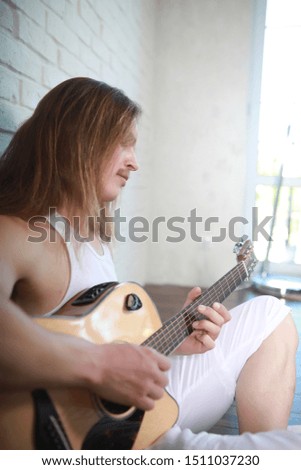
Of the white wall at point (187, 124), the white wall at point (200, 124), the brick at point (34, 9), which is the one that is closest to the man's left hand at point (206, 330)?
the brick at point (34, 9)

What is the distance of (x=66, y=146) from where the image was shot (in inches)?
31.2

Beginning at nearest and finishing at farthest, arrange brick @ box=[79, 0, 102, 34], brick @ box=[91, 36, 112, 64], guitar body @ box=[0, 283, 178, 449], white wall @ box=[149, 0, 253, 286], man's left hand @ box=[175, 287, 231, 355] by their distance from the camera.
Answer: guitar body @ box=[0, 283, 178, 449]
man's left hand @ box=[175, 287, 231, 355]
brick @ box=[79, 0, 102, 34]
brick @ box=[91, 36, 112, 64]
white wall @ box=[149, 0, 253, 286]

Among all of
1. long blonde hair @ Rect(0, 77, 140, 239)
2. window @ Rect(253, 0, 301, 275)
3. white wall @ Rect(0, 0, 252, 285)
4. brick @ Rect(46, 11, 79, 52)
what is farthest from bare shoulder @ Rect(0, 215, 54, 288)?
window @ Rect(253, 0, 301, 275)

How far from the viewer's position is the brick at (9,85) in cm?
92

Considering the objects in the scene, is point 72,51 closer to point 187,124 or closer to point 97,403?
point 97,403

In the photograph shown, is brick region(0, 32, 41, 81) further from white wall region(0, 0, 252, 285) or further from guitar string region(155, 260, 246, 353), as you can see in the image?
white wall region(0, 0, 252, 285)

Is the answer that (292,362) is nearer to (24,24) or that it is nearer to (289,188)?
(24,24)

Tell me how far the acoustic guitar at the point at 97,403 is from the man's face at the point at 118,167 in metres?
0.25

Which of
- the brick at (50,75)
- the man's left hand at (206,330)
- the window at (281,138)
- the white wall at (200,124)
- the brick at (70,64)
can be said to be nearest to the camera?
the man's left hand at (206,330)

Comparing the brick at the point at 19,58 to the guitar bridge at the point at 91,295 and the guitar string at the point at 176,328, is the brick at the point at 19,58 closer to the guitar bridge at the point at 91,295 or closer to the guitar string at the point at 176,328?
the guitar bridge at the point at 91,295

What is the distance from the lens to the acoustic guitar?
1.79ft

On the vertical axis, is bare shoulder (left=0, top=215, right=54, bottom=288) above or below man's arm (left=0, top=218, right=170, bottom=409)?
above

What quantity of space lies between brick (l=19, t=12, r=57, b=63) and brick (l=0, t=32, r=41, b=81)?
0.03 metres

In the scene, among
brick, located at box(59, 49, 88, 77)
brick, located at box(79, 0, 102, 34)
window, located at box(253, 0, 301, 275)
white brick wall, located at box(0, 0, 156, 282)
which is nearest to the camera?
white brick wall, located at box(0, 0, 156, 282)
